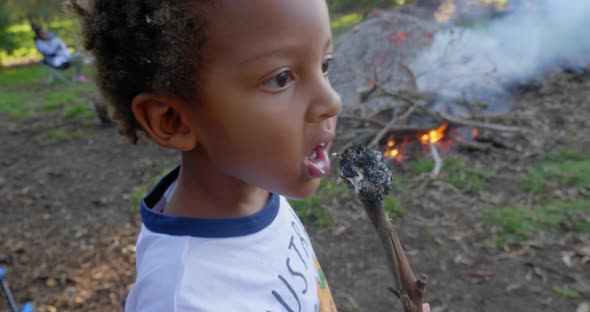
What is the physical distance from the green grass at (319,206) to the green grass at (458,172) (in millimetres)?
895

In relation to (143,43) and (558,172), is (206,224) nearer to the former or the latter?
(143,43)

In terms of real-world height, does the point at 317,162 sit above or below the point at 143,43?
below

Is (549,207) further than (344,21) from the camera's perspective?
No

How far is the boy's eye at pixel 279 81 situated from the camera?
1.04 metres

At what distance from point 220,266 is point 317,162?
14.7 inches

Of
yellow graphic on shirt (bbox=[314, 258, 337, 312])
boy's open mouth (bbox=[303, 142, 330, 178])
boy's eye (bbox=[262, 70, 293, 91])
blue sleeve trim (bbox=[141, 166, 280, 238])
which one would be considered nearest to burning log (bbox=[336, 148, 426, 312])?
boy's open mouth (bbox=[303, 142, 330, 178])

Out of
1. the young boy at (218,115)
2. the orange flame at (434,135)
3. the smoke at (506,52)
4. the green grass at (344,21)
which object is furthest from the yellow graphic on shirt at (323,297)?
the green grass at (344,21)

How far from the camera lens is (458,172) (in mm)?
4457

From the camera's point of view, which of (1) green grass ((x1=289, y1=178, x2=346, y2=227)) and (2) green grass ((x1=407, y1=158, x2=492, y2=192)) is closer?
(1) green grass ((x1=289, y1=178, x2=346, y2=227))

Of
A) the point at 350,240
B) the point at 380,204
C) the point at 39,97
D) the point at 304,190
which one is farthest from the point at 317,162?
the point at 39,97

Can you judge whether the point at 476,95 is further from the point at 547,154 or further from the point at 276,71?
the point at 276,71

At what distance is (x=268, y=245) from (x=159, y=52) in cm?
63

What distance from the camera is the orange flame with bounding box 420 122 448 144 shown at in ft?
16.5

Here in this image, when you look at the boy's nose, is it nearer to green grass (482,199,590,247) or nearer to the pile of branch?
green grass (482,199,590,247)
